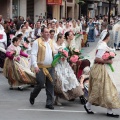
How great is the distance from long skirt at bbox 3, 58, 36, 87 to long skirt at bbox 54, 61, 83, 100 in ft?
6.26

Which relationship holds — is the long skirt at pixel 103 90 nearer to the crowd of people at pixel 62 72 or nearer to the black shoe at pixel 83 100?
the crowd of people at pixel 62 72

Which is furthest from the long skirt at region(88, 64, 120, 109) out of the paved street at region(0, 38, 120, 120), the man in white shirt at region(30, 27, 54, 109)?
the man in white shirt at region(30, 27, 54, 109)

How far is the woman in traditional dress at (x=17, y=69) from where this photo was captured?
11883 mm

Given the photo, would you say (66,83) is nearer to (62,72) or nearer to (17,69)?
(62,72)

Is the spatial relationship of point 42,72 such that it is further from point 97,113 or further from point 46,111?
point 97,113

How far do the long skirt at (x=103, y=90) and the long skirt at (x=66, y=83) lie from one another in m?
1.07

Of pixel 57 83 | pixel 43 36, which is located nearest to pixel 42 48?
pixel 43 36

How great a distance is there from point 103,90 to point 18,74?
3607 millimetres

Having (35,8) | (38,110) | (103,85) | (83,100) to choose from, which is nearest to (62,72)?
(83,100)

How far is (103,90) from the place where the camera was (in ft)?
29.2

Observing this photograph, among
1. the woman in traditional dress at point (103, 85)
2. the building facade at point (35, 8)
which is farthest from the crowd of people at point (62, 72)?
the building facade at point (35, 8)

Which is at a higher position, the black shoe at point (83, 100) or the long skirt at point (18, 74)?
the long skirt at point (18, 74)

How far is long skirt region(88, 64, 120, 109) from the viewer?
883 centimetres

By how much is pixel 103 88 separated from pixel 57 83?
137 centimetres
